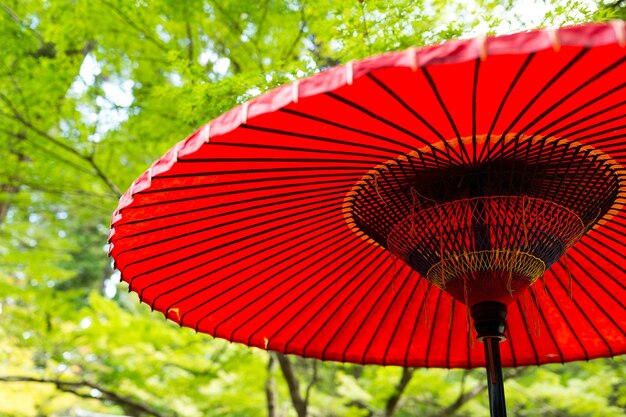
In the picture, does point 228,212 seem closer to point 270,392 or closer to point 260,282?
point 260,282

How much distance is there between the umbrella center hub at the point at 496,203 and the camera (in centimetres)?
170

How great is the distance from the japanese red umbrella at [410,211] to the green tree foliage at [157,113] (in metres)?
1.39

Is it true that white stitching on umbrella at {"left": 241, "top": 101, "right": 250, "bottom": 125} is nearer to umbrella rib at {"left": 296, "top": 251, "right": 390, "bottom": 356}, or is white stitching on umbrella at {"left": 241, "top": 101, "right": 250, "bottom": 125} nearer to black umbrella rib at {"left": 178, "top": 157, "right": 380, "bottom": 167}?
black umbrella rib at {"left": 178, "top": 157, "right": 380, "bottom": 167}

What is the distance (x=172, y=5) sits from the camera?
434 centimetres

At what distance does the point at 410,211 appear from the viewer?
183 centimetres

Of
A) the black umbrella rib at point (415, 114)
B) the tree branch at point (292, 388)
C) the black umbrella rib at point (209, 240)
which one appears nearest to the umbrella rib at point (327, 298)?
the black umbrella rib at point (209, 240)

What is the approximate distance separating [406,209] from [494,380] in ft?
1.79

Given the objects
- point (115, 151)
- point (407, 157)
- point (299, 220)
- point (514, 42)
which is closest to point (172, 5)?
point (115, 151)

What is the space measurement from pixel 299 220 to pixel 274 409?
3539mm

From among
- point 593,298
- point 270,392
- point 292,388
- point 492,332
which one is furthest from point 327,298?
point 270,392

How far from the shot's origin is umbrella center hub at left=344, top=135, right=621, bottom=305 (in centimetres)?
170

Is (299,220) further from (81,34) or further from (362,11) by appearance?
(81,34)

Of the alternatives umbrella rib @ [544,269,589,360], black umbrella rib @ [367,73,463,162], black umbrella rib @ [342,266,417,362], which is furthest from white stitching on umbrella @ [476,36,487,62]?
umbrella rib @ [544,269,589,360]

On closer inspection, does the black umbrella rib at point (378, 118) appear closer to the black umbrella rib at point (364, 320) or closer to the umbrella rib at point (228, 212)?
the umbrella rib at point (228, 212)
